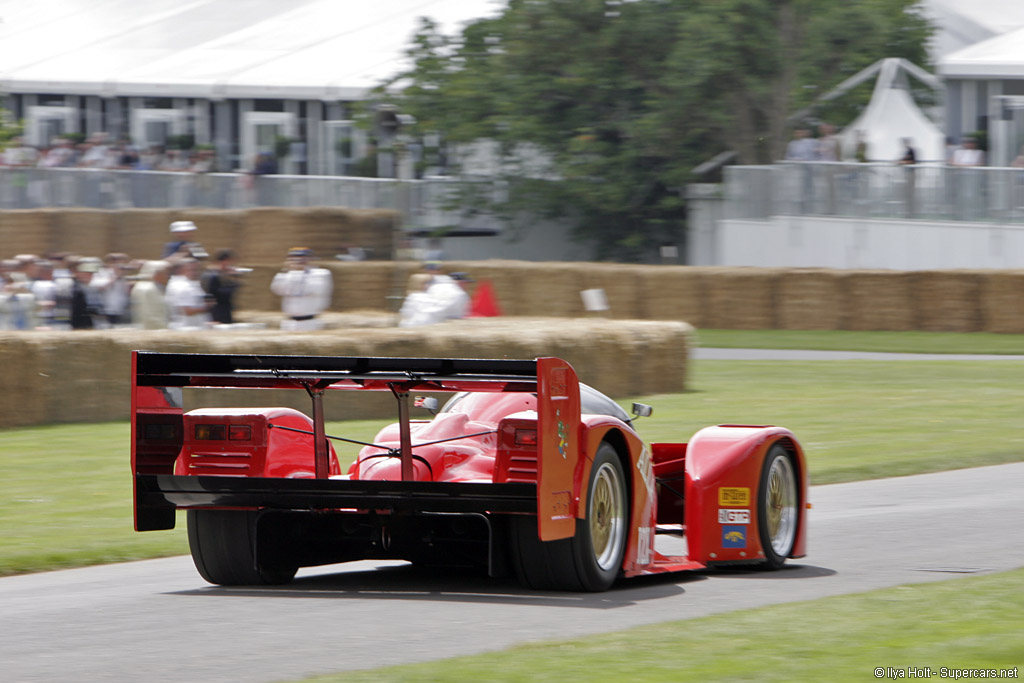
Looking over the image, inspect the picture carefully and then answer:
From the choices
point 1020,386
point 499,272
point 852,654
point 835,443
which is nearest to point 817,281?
point 499,272

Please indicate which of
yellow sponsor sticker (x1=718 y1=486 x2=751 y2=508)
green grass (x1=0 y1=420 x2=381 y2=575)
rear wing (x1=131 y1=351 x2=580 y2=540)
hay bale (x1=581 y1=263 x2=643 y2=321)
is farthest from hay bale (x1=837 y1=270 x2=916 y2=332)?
rear wing (x1=131 y1=351 x2=580 y2=540)

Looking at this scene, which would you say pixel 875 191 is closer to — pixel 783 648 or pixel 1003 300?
pixel 1003 300

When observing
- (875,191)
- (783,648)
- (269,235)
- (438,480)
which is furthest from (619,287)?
(783,648)

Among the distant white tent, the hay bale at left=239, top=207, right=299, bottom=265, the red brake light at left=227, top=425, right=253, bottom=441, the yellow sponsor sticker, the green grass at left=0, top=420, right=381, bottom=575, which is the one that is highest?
the distant white tent

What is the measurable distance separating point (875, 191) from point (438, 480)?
24.5m

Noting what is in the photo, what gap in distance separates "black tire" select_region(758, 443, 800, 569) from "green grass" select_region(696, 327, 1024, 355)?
16.4m

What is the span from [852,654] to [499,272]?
965 inches

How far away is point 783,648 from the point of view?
5785 millimetres

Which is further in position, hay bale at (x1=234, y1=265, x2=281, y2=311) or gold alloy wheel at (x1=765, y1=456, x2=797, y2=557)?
hay bale at (x1=234, y1=265, x2=281, y2=311)

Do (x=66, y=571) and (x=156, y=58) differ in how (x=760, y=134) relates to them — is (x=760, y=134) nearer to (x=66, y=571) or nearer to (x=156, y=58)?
(x=156, y=58)

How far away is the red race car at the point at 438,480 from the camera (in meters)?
6.81

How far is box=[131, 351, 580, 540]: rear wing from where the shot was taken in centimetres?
666

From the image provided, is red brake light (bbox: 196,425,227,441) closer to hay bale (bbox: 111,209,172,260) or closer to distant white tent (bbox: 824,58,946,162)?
distant white tent (bbox: 824,58,946,162)

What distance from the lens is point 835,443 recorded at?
46.8 feet
